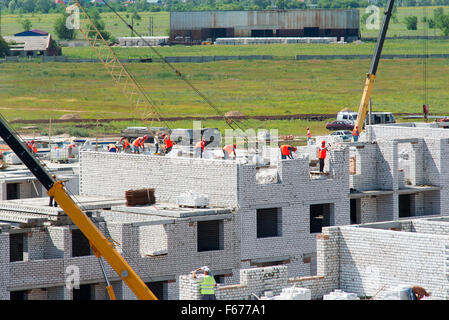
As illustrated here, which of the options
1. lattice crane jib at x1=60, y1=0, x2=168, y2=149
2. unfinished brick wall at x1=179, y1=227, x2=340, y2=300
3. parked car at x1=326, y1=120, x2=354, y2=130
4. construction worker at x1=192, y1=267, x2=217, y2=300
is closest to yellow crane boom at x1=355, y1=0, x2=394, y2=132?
lattice crane jib at x1=60, y1=0, x2=168, y2=149

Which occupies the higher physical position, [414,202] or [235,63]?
[235,63]

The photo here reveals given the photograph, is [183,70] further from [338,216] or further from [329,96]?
[338,216]

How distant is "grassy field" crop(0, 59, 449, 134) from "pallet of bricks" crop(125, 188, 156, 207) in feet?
282

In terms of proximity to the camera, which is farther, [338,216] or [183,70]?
[183,70]

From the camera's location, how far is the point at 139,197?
1821 inches

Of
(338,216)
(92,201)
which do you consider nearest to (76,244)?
(92,201)

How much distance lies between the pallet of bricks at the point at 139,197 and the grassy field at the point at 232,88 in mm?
85853

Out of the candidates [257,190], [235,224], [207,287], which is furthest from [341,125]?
[207,287]

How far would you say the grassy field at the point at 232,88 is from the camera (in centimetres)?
15412

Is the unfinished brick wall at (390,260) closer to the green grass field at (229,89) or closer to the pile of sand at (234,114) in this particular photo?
the green grass field at (229,89)

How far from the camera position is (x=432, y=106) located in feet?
498

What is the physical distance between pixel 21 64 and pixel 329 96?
2203 inches

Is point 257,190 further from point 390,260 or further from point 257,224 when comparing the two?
point 390,260

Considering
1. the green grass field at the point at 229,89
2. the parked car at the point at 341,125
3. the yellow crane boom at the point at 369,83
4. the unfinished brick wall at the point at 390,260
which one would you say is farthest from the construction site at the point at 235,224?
the green grass field at the point at 229,89
